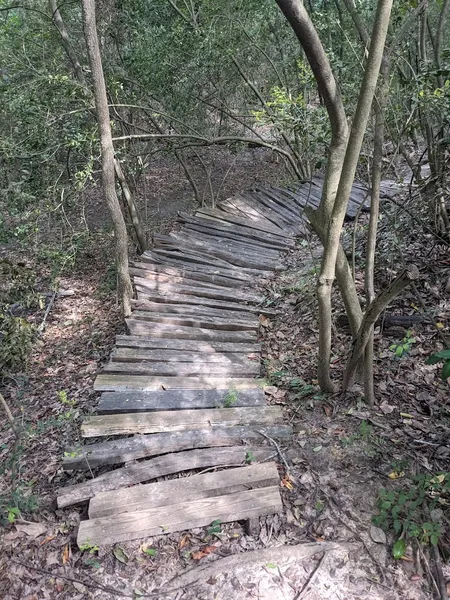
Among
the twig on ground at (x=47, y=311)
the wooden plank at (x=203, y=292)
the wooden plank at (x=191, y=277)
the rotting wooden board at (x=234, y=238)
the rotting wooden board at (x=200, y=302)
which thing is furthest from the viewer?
the rotting wooden board at (x=234, y=238)

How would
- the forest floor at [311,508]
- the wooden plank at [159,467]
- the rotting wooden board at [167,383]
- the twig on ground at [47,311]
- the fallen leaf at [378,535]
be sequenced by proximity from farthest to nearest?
the twig on ground at [47,311]
the rotting wooden board at [167,383]
the wooden plank at [159,467]
the fallen leaf at [378,535]
the forest floor at [311,508]

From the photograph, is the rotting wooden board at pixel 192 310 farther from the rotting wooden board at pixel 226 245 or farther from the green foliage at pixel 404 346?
the green foliage at pixel 404 346

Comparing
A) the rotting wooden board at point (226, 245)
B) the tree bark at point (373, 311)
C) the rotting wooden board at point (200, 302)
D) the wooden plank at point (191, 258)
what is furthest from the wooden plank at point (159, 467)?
the rotting wooden board at point (226, 245)

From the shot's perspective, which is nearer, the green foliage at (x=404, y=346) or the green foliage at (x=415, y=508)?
the green foliage at (x=415, y=508)

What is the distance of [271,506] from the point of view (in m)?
3.28

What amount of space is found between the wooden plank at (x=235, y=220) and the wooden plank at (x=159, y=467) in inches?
245

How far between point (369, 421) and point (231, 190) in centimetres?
1226

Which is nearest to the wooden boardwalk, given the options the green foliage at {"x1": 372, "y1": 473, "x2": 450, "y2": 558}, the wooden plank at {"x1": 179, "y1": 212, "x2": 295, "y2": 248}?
the green foliage at {"x1": 372, "y1": 473, "x2": 450, "y2": 558}

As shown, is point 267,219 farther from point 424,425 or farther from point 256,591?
point 256,591

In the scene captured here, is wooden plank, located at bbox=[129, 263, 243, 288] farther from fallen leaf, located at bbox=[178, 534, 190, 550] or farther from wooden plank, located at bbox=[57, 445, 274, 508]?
fallen leaf, located at bbox=[178, 534, 190, 550]

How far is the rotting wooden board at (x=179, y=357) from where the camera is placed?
5203 millimetres

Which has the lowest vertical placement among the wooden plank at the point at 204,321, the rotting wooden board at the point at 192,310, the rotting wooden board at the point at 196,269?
the wooden plank at the point at 204,321

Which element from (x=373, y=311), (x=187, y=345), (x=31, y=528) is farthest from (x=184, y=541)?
(x=187, y=345)

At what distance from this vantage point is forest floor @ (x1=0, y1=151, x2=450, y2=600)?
283 centimetres
